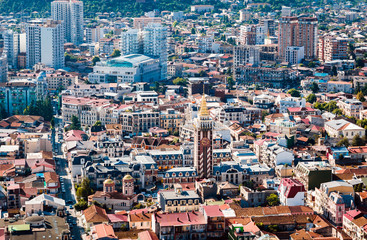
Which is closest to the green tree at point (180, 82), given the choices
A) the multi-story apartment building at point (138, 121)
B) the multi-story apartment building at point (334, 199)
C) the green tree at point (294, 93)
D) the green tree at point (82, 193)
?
the green tree at point (294, 93)

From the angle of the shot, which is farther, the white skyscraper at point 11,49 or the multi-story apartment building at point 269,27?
the multi-story apartment building at point 269,27

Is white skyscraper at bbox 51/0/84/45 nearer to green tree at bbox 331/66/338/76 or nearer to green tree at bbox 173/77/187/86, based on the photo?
green tree at bbox 173/77/187/86

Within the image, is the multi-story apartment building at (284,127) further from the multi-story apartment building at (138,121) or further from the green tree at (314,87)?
the green tree at (314,87)

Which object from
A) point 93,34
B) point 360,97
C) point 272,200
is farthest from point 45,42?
point 272,200

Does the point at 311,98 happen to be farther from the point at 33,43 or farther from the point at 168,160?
the point at 33,43

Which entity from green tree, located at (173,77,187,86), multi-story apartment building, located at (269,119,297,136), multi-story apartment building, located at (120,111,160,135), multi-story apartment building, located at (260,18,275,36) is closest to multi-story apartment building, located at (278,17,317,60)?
multi-story apartment building, located at (260,18,275,36)

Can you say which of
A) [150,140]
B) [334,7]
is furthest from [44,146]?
[334,7]
